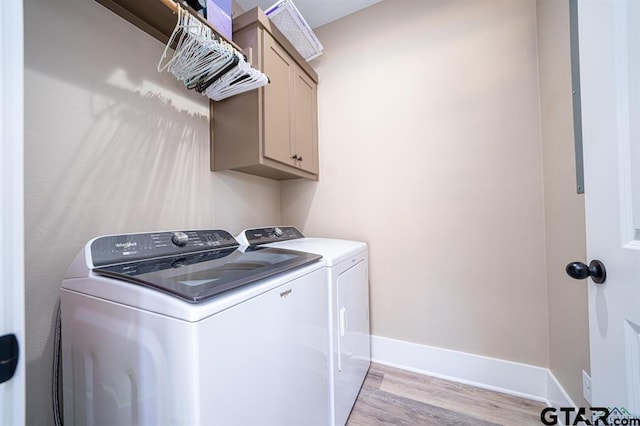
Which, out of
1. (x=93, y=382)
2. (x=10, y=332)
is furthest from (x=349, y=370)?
(x=10, y=332)

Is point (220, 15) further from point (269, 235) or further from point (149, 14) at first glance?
point (269, 235)

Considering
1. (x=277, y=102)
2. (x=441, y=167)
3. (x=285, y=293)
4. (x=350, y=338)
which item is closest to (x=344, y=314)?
(x=350, y=338)

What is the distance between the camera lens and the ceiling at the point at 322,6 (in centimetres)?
192

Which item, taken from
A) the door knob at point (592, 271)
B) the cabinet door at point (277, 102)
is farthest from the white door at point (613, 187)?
the cabinet door at point (277, 102)

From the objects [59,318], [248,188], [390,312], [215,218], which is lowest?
[390,312]

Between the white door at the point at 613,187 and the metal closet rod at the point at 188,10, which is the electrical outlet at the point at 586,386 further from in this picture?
the metal closet rod at the point at 188,10

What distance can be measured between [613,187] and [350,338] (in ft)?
4.23

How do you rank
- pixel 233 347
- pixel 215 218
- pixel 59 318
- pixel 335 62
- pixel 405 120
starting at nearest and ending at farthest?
pixel 233 347 → pixel 59 318 → pixel 215 218 → pixel 405 120 → pixel 335 62

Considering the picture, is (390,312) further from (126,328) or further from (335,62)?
(335,62)

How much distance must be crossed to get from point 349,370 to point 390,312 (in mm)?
646

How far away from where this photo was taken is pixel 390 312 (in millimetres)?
1892

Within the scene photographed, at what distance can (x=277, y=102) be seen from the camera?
1.61 m

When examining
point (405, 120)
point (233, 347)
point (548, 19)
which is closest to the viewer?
point (233, 347)

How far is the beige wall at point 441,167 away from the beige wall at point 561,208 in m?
Result: 0.09
